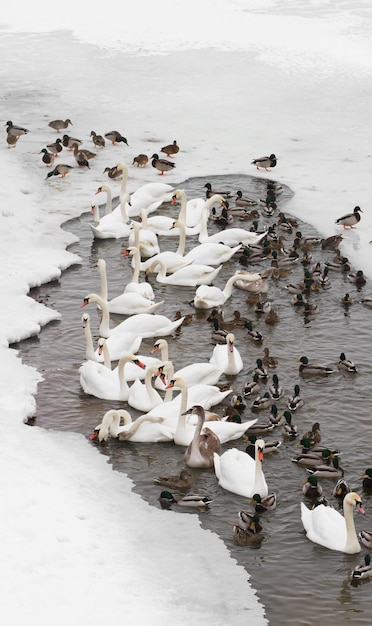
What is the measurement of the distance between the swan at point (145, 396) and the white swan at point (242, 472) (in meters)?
1.99

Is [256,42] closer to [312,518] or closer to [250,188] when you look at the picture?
[250,188]

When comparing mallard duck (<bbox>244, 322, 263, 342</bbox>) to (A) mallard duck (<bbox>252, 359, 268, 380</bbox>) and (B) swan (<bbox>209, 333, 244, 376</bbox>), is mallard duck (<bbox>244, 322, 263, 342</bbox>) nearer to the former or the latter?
(B) swan (<bbox>209, 333, 244, 376</bbox>)

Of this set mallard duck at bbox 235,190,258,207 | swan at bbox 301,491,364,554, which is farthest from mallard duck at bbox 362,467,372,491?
mallard duck at bbox 235,190,258,207

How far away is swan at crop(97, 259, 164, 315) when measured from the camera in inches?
739

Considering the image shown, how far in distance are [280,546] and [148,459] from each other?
2.61 m

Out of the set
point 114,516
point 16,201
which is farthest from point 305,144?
point 114,516

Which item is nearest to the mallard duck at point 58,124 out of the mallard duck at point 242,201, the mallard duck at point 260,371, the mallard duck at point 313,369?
the mallard duck at point 242,201

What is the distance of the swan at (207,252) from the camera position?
68.5 ft

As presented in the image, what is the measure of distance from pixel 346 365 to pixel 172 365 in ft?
8.78

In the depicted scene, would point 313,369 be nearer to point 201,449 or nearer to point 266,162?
point 201,449

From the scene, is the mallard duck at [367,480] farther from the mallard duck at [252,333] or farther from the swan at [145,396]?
the mallard duck at [252,333]

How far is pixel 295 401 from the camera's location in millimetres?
15438

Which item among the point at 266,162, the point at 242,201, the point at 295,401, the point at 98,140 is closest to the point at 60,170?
the point at 98,140

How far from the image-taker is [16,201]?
947 inches
